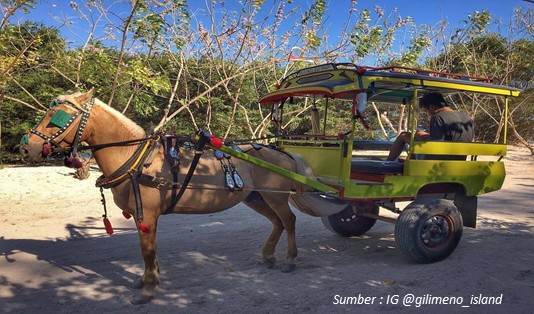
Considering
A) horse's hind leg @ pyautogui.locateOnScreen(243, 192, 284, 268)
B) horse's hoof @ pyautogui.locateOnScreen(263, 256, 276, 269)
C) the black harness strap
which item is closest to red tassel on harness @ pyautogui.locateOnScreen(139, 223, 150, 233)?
the black harness strap

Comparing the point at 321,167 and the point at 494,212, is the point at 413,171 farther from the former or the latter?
the point at 494,212

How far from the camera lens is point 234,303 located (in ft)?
11.2

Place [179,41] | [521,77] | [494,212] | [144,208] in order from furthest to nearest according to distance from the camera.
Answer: [521,77]
[179,41]
[494,212]
[144,208]

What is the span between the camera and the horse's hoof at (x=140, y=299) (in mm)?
3398

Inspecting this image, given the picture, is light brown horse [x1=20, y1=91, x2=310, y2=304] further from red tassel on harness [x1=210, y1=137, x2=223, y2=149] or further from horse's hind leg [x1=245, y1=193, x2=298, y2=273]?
red tassel on harness [x1=210, y1=137, x2=223, y2=149]

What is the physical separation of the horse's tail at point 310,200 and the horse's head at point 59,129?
2.37 m

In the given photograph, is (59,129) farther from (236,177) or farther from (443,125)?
(443,125)

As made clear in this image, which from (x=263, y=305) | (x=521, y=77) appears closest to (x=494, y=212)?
(x=263, y=305)

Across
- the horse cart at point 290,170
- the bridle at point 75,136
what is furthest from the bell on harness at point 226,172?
the bridle at point 75,136

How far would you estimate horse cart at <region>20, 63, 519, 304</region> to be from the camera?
352 centimetres

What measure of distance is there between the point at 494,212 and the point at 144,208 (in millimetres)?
6947

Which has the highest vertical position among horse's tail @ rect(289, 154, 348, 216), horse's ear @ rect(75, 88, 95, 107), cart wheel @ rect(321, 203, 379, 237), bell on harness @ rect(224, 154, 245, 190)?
horse's ear @ rect(75, 88, 95, 107)

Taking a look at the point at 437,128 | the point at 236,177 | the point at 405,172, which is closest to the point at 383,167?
the point at 405,172

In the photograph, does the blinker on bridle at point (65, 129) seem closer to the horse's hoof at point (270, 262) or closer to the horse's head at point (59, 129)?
the horse's head at point (59, 129)
